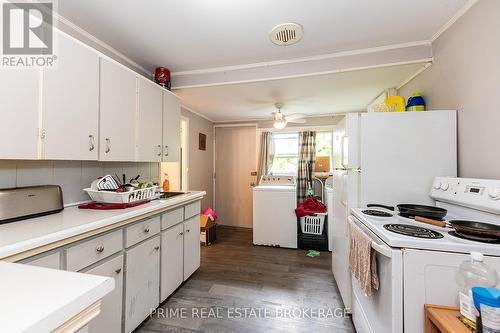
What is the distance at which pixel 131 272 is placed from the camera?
1.47m

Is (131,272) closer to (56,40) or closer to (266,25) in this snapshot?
(56,40)

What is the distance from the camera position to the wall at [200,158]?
139 inches

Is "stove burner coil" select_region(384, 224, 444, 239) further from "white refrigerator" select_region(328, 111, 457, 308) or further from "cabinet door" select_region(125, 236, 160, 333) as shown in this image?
"cabinet door" select_region(125, 236, 160, 333)

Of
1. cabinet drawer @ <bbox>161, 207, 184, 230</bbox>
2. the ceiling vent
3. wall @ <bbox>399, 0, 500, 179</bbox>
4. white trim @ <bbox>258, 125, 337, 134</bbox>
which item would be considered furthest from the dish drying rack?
white trim @ <bbox>258, 125, 337, 134</bbox>

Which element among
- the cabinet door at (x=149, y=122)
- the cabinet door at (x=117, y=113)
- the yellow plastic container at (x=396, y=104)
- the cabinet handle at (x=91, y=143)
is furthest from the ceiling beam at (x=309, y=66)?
the cabinet handle at (x=91, y=143)

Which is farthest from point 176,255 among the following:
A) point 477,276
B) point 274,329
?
point 477,276

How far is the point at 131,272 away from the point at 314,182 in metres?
3.19

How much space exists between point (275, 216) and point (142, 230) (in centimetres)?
203

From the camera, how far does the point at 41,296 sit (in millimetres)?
557

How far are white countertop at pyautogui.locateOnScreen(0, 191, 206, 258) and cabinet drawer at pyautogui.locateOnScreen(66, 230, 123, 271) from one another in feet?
0.32

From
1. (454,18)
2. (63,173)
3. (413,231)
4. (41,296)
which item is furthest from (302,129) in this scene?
(41,296)

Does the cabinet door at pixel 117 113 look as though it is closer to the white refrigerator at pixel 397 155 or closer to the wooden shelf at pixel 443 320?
the white refrigerator at pixel 397 155

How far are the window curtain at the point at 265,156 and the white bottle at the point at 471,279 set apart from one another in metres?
3.27

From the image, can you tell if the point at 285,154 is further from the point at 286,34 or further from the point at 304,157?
the point at 286,34
